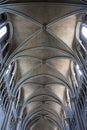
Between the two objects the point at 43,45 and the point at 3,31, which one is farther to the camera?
the point at 43,45

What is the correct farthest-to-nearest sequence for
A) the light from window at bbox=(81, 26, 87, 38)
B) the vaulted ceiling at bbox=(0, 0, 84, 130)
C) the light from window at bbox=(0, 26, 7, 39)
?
1. the light from window at bbox=(81, 26, 87, 38)
2. the light from window at bbox=(0, 26, 7, 39)
3. the vaulted ceiling at bbox=(0, 0, 84, 130)

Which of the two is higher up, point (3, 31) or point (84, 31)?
point (3, 31)

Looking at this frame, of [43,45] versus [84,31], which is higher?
[43,45]

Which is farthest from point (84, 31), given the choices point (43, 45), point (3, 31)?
point (3, 31)

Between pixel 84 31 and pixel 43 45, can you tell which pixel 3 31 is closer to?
pixel 43 45

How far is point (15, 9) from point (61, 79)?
34.2ft

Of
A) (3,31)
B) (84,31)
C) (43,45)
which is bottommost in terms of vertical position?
(84,31)

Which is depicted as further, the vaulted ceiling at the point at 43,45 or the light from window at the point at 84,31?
the light from window at the point at 84,31

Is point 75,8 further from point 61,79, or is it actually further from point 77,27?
point 61,79

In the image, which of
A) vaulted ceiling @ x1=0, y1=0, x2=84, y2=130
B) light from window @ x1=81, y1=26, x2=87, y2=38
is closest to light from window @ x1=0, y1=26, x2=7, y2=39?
vaulted ceiling @ x1=0, y1=0, x2=84, y2=130

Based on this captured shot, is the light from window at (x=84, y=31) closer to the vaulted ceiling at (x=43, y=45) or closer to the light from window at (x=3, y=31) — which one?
the vaulted ceiling at (x=43, y=45)

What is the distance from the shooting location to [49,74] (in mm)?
23734

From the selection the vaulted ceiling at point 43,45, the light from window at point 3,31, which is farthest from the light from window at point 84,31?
the light from window at point 3,31

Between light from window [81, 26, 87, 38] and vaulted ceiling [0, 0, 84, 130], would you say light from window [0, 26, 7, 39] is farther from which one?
light from window [81, 26, 87, 38]
